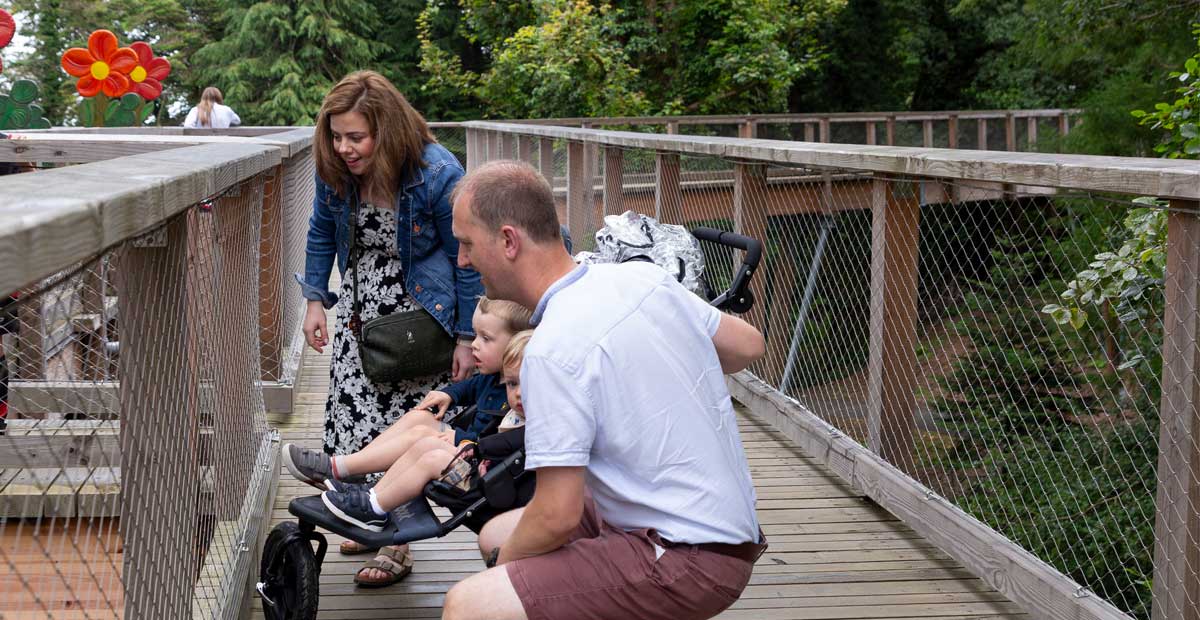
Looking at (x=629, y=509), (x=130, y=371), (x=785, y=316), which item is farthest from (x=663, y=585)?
(x=785, y=316)

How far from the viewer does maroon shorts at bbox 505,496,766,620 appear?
2.25 meters

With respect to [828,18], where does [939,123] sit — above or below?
below

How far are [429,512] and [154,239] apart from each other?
124cm

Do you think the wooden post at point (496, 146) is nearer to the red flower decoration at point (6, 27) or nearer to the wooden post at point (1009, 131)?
the red flower decoration at point (6, 27)

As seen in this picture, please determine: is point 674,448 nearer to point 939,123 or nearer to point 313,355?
point 313,355

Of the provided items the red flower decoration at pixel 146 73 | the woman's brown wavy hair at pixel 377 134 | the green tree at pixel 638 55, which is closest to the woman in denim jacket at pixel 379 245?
the woman's brown wavy hair at pixel 377 134

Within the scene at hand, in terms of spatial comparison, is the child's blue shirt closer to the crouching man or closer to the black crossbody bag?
the black crossbody bag

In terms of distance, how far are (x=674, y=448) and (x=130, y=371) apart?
2.91ft

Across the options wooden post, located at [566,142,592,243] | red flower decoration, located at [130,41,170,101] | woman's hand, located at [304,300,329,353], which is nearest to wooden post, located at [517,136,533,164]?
wooden post, located at [566,142,592,243]

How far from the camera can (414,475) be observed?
3.19m

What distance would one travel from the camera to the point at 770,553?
4340 mm

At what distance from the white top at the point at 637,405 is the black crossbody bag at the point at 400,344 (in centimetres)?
140

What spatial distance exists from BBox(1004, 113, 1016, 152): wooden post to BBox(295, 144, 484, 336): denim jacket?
21.6 m

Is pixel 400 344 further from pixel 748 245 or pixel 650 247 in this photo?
pixel 748 245
